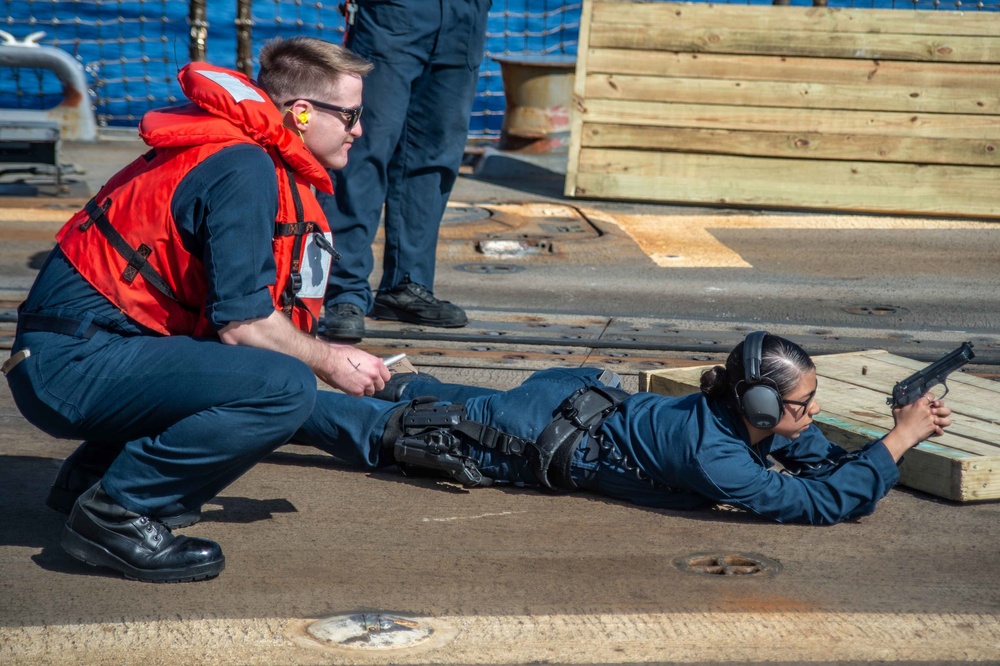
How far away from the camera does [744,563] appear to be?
10.5ft

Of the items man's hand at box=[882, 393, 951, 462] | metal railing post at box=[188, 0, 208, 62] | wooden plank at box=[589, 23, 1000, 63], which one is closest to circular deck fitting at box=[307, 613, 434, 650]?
man's hand at box=[882, 393, 951, 462]

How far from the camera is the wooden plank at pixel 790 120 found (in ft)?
28.2

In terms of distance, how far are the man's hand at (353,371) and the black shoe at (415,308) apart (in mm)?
2670

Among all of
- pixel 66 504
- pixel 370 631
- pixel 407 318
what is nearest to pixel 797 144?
pixel 407 318

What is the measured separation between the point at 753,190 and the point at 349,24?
13.3ft

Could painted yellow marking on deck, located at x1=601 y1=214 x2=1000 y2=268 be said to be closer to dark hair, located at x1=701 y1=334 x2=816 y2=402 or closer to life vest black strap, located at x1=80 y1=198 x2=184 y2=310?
dark hair, located at x1=701 y1=334 x2=816 y2=402

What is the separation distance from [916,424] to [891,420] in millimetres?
492

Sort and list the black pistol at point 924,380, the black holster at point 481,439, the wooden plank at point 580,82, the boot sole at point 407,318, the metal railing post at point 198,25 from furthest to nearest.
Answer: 1. the metal railing post at point 198,25
2. the wooden plank at point 580,82
3. the boot sole at point 407,318
4. the black holster at point 481,439
5. the black pistol at point 924,380

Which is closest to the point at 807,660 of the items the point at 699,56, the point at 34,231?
the point at 34,231

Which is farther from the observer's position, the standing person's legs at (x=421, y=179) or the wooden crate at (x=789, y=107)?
the wooden crate at (x=789, y=107)

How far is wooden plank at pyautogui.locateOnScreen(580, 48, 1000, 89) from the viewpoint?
8.59 meters

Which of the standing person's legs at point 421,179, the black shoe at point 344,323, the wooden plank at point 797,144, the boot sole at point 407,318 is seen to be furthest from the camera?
the wooden plank at point 797,144

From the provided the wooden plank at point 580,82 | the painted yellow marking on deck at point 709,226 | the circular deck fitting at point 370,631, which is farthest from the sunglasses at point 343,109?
the wooden plank at point 580,82

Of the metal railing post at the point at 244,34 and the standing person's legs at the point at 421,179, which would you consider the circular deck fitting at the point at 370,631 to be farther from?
the metal railing post at the point at 244,34
